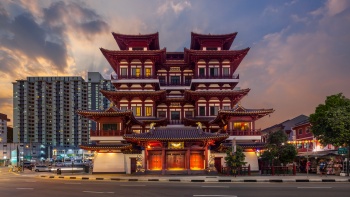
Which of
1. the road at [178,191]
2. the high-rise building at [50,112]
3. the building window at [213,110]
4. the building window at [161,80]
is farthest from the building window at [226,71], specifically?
the high-rise building at [50,112]

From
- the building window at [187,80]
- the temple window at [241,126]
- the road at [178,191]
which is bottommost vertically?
the road at [178,191]

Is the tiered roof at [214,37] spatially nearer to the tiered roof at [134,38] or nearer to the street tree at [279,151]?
the tiered roof at [134,38]

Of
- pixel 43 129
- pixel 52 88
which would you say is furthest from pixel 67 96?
pixel 43 129

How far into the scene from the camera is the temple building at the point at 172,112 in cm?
4040

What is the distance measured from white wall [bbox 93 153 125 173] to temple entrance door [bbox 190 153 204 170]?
29.9 ft

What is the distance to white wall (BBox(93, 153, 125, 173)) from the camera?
41.8 meters

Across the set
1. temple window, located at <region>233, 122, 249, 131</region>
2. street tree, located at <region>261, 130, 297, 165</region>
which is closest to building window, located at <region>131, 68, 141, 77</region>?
temple window, located at <region>233, 122, 249, 131</region>

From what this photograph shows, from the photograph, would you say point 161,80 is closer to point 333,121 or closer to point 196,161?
point 196,161

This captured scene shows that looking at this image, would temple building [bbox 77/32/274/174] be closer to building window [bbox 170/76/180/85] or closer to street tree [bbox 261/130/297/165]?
building window [bbox 170/76/180/85]

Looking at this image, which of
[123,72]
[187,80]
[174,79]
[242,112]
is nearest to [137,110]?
[123,72]

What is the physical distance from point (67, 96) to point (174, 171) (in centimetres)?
15080

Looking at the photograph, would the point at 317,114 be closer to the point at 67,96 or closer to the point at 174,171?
the point at 174,171

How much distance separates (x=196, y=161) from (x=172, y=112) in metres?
13.1

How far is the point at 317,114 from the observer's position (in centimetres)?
4034
